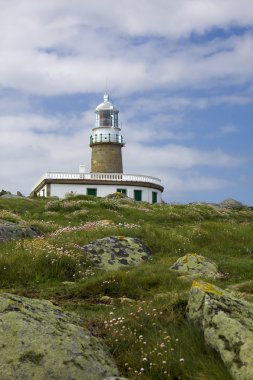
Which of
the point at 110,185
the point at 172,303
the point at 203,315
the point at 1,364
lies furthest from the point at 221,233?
the point at 110,185

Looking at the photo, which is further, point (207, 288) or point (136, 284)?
point (136, 284)

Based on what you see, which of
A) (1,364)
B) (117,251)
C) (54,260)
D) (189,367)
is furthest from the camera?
(117,251)

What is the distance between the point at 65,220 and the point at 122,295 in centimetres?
1556

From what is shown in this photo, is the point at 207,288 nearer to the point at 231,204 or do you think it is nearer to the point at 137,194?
the point at 231,204

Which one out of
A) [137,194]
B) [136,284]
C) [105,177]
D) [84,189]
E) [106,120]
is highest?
[106,120]

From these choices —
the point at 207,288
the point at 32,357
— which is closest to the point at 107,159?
the point at 207,288

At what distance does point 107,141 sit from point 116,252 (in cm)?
5738

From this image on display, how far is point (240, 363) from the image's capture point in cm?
579

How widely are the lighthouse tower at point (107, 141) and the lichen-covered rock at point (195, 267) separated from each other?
5833 centimetres

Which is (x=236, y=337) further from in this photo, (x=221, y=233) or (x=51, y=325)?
(x=221, y=233)

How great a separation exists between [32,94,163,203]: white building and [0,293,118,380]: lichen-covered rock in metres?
58.6

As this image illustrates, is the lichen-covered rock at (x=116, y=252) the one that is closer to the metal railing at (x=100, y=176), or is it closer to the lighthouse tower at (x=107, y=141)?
the metal railing at (x=100, y=176)

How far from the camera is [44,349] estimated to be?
5.86 m

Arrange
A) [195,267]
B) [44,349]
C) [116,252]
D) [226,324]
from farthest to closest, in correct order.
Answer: [116,252], [195,267], [226,324], [44,349]
